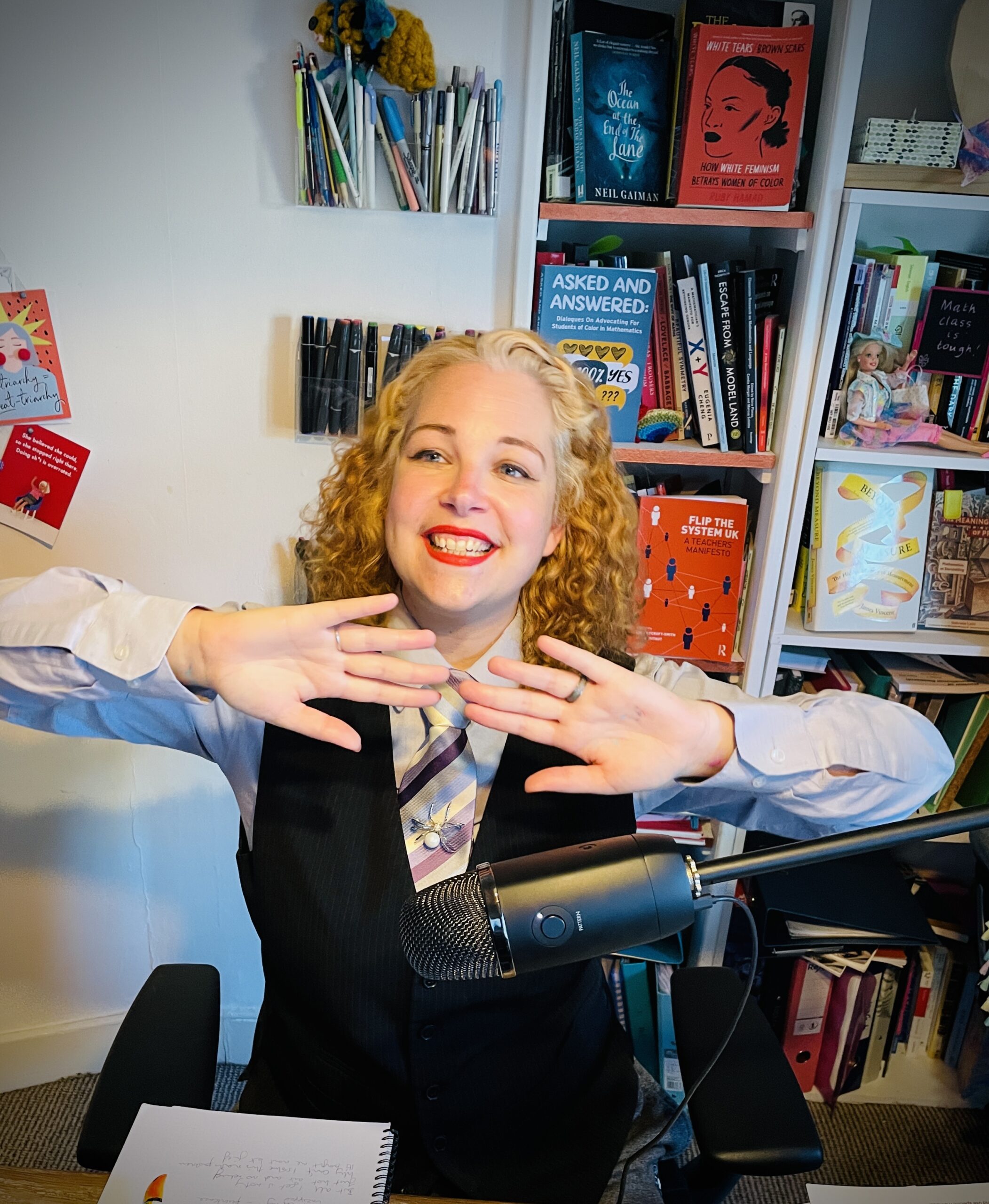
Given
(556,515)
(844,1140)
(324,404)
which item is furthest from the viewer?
(844,1140)

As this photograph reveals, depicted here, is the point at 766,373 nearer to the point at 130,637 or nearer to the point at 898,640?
the point at 898,640

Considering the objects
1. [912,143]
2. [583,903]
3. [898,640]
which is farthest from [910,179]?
[583,903]

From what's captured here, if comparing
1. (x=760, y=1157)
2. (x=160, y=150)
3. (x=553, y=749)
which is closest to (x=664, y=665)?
(x=553, y=749)

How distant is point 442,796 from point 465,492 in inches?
15.5

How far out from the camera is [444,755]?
1.14m

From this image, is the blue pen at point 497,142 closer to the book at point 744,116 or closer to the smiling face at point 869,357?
the book at point 744,116

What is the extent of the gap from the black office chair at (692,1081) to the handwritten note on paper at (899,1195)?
0.03 meters

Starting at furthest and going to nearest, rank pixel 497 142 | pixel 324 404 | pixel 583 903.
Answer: pixel 324 404, pixel 497 142, pixel 583 903

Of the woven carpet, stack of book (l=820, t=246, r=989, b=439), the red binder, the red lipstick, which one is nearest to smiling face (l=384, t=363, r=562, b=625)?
the red lipstick

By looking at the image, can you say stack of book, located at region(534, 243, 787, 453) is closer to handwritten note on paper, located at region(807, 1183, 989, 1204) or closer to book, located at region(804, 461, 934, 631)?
book, located at region(804, 461, 934, 631)

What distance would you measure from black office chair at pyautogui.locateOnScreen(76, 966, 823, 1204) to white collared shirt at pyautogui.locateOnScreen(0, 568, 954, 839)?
0.24 meters

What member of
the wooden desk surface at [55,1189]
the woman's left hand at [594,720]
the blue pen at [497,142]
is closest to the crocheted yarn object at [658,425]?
the blue pen at [497,142]

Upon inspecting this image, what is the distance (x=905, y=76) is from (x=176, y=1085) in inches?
85.5

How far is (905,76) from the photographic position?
5.83 ft
